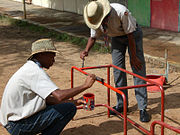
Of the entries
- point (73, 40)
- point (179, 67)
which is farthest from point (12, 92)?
point (73, 40)

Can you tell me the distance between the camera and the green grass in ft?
26.9

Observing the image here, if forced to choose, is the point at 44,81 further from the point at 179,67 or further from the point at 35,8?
the point at 35,8

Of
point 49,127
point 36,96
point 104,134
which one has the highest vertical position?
point 36,96

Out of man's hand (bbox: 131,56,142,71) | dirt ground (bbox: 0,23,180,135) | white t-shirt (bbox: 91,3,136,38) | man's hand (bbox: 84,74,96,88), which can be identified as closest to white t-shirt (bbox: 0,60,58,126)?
man's hand (bbox: 84,74,96,88)

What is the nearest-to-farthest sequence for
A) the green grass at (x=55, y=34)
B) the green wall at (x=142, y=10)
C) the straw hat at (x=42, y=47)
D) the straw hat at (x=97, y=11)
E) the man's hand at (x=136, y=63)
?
the straw hat at (x=42, y=47), the straw hat at (x=97, y=11), the man's hand at (x=136, y=63), the green grass at (x=55, y=34), the green wall at (x=142, y=10)

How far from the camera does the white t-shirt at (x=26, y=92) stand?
3.00 m

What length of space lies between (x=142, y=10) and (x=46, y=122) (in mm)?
7971

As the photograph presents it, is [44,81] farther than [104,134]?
No

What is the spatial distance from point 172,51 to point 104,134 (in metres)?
4.05

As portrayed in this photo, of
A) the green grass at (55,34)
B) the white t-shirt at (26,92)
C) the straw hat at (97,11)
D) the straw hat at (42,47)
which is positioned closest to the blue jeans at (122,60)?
the straw hat at (97,11)

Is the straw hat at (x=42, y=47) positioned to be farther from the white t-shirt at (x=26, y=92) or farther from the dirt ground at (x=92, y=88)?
the dirt ground at (x=92, y=88)

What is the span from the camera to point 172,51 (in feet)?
24.5

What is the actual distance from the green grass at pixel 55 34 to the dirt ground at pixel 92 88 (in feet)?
0.84

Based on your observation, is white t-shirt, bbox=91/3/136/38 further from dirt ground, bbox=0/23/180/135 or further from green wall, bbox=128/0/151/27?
green wall, bbox=128/0/151/27
